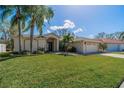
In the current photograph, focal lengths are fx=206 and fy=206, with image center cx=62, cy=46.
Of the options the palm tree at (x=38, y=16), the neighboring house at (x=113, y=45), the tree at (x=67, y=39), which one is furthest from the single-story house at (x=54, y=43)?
Answer: the neighboring house at (x=113, y=45)

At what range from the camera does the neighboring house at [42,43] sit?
50.3 ft

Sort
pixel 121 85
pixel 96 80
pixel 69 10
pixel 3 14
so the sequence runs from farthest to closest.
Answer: pixel 3 14 < pixel 69 10 < pixel 96 80 < pixel 121 85

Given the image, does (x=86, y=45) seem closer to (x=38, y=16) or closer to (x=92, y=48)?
(x=92, y=48)

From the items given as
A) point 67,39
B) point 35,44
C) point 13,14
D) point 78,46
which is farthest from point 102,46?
point 13,14

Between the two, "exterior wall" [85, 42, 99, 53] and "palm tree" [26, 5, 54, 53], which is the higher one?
"palm tree" [26, 5, 54, 53]

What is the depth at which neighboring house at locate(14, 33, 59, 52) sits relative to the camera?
15.3m

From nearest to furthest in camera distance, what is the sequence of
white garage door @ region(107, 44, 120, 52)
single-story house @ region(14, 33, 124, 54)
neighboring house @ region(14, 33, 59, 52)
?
neighboring house @ region(14, 33, 59, 52) → single-story house @ region(14, 33, 124, 54) → white garage door @ region(107, 44, 120, 52)

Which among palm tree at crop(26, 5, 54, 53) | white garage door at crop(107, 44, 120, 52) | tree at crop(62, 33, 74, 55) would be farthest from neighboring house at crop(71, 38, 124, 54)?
palm tree at crop(26, 5, 54, 53)

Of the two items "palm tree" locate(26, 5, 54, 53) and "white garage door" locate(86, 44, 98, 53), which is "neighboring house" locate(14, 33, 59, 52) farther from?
"white garage door" locate(86, 44, 98, 53)

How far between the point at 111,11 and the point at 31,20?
5899 mm

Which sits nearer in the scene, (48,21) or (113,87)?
(113,87)
